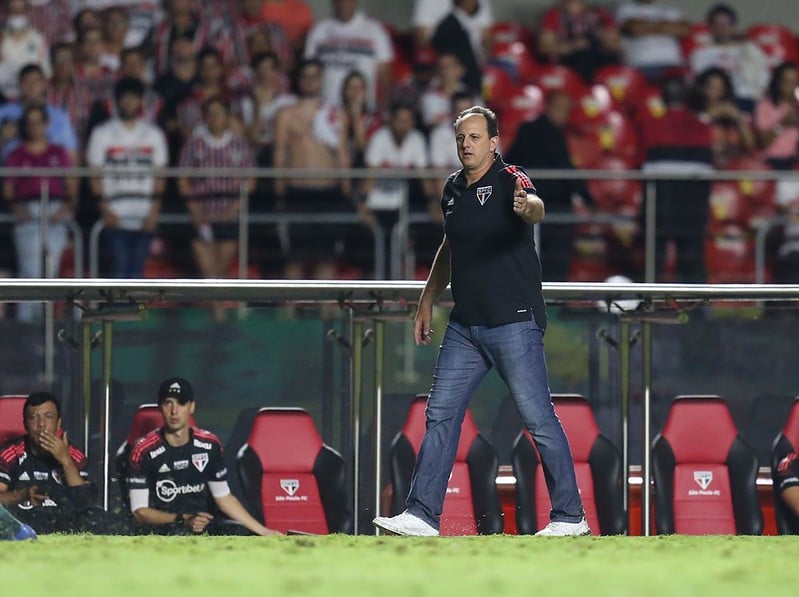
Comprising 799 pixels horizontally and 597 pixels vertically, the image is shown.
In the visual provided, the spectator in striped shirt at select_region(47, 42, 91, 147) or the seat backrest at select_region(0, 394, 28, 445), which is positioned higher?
the spectator in striped shirt at select_region(47, 42, 91, 147)

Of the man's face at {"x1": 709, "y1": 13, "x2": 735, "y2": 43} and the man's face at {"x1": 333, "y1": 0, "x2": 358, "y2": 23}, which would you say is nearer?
the man's face at {"x1": 333, "y1": 0, "x2": 358, "y2": 23}

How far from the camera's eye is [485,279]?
747 cm

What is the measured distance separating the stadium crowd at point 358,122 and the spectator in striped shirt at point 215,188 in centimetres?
2

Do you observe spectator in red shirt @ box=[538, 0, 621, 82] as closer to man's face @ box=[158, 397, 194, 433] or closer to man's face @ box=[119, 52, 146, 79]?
man's face @ box=[119, 52, 146, 79]

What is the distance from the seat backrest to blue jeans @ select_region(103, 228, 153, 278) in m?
3.62

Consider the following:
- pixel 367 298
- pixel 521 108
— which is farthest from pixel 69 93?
pixel 367 298

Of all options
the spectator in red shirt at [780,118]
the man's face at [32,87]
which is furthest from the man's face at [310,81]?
the spectator in red shirt at [780,118]

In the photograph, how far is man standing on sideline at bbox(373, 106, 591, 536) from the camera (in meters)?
7.42

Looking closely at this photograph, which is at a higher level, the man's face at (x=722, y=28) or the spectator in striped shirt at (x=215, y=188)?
the man's face at (x=722, y=28)

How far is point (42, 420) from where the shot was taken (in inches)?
366

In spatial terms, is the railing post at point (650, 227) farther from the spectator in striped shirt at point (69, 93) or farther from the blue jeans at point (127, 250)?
the spectator in striped shirt at point (69, 93)

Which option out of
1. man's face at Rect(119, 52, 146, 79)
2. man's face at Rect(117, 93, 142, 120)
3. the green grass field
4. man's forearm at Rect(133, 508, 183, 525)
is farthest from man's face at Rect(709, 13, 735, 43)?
the green grass field

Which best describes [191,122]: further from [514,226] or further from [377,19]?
[514,226]

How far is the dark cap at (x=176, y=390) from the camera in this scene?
31.0ft
